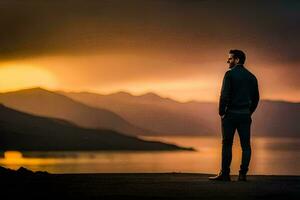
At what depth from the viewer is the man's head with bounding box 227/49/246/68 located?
15094 millimetres

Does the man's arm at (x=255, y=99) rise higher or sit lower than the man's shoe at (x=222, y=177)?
higher

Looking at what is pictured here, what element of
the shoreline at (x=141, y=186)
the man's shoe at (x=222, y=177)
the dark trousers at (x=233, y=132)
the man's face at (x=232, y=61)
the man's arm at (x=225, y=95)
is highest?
the man's face at (x=232, y=61)

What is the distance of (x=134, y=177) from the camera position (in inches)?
645

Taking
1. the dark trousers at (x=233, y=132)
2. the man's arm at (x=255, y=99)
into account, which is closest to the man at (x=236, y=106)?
the dark trousers at (x=233, y=132)

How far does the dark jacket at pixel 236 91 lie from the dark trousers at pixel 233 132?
0.37 feet

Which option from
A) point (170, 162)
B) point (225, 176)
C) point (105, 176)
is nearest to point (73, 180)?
point (105, 176)

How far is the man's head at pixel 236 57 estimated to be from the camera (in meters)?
15.1

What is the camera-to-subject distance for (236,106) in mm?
15047

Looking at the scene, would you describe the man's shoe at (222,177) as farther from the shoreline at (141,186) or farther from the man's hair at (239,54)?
the man's hair at (239,54)

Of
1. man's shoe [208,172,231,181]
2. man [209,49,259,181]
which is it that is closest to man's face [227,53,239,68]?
man [209,49,259,181]

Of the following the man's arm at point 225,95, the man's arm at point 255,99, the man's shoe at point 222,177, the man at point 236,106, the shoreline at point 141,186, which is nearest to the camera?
the shoreline at point 141,186

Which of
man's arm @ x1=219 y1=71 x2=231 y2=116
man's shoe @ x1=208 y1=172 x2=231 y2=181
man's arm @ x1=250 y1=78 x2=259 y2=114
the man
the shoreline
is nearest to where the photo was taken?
the shoreline

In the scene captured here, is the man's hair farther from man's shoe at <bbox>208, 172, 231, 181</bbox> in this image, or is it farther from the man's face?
man's shoe at <bbox>208, 172, 231, 181</bbox>

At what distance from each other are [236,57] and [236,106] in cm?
84
